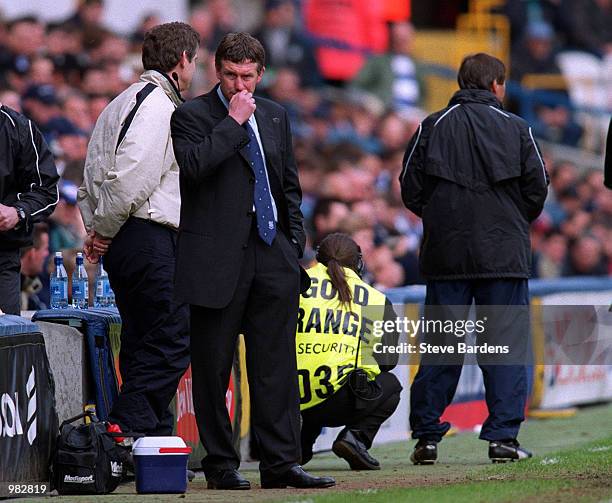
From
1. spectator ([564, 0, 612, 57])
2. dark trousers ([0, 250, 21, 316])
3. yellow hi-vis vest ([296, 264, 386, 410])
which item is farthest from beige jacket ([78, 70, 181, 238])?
spectator ([564, 0, 612, 57])

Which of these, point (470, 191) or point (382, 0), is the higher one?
point (382, 0)

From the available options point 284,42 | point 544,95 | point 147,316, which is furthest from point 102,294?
point 544,95

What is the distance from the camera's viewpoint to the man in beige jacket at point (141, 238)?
7.50m

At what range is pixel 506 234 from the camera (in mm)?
8750

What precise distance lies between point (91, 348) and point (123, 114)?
1.22 meters

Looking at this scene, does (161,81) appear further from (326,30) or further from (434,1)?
(434,1)

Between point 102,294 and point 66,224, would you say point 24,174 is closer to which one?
point 102,294

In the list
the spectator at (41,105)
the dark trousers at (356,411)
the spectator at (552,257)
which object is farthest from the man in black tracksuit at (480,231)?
the spectator at (552,257)

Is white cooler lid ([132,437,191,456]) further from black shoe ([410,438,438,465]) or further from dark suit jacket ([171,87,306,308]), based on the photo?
black shoe ([410,438,438,465])

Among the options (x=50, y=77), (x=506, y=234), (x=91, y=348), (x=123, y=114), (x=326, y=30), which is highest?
(x=326, y=30)

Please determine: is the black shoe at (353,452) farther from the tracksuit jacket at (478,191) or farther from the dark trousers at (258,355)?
the dark trousers at (258,355)

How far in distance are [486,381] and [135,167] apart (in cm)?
255

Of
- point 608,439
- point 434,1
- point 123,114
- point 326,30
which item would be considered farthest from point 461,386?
point 434,1

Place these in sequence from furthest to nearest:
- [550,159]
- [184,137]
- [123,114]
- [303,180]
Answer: [550,159]
[303,180]
[123,114]
[184,137]
